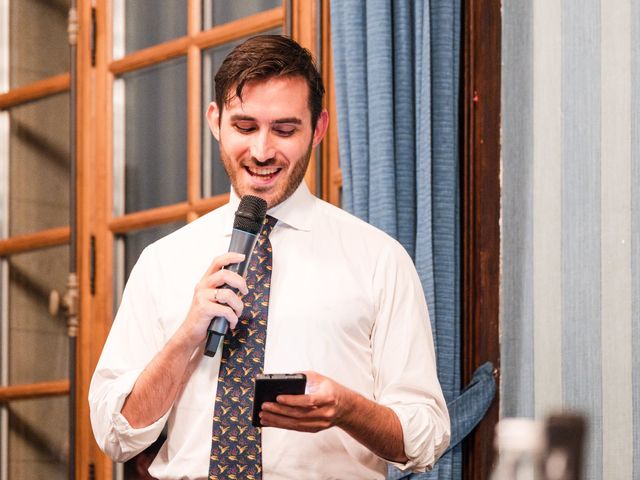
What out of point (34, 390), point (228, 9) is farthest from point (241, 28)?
point (34, 390)

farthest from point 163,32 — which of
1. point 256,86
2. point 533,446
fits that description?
point 533,446

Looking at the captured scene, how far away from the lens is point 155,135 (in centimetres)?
327

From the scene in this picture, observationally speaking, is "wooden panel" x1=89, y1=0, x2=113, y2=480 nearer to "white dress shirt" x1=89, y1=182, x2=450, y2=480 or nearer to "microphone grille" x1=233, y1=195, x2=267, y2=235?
"white dress shirt" x1=89, y1=182, x2=450, y2=480

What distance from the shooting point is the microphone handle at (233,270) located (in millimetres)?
1606

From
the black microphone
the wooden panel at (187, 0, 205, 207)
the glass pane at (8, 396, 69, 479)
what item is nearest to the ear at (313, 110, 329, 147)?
the black microphone

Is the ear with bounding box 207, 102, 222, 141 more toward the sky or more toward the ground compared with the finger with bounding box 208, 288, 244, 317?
more toward the sky

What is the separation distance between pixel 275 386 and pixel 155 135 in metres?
1.89

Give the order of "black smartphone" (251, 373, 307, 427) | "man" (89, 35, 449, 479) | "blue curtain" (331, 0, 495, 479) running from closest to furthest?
"black smartphone" (251, 373, 307, 427) < "man" (89, 35, 449, 479) < "blue curtain" (331, 0, 495, 479)

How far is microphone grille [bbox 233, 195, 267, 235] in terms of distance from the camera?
5.51ft

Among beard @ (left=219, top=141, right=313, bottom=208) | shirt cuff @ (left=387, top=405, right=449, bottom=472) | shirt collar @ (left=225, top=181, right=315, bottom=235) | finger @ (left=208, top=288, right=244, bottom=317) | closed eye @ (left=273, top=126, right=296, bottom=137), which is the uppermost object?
closed eye @ (left=273, top=126, right=296, bottom=137)

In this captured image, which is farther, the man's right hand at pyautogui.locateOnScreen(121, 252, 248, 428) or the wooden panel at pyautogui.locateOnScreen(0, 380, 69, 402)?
the wooden panel at pyautogui.locateOnScreen(0, 380, 69, 402)

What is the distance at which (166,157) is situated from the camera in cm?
323

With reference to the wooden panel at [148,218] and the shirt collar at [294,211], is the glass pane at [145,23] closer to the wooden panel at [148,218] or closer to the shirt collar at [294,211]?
the wooden panel at [148,218]

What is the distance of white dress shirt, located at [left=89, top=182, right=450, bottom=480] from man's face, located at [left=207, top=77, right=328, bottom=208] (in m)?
0.08
